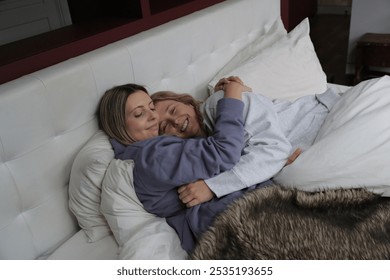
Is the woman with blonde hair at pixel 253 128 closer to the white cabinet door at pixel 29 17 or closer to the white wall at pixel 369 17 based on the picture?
the white cabinet door at pixel 29 17

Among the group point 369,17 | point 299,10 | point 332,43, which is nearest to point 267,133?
point 369,17

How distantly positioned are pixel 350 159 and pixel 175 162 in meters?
0.51

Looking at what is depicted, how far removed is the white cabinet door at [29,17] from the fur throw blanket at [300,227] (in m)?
1.20

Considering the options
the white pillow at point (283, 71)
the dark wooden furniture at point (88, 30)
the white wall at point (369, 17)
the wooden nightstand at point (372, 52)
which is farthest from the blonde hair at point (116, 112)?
A: the white wall at point (369, 17)

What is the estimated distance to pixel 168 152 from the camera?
111 centimetres

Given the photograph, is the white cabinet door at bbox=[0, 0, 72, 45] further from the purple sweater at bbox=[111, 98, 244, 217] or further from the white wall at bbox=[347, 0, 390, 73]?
the white wall at bbox=[347, 0, 390, 73]

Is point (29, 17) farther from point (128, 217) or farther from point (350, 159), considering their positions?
point (350, 159)

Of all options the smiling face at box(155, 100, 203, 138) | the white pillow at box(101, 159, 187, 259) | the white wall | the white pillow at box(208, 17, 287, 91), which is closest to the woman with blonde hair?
the smiling face at box(155, 100, 203, 138)

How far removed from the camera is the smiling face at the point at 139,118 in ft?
3.97

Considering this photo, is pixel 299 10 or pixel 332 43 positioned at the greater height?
pixel 299 10

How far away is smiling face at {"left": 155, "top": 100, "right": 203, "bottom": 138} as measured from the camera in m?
1.32
